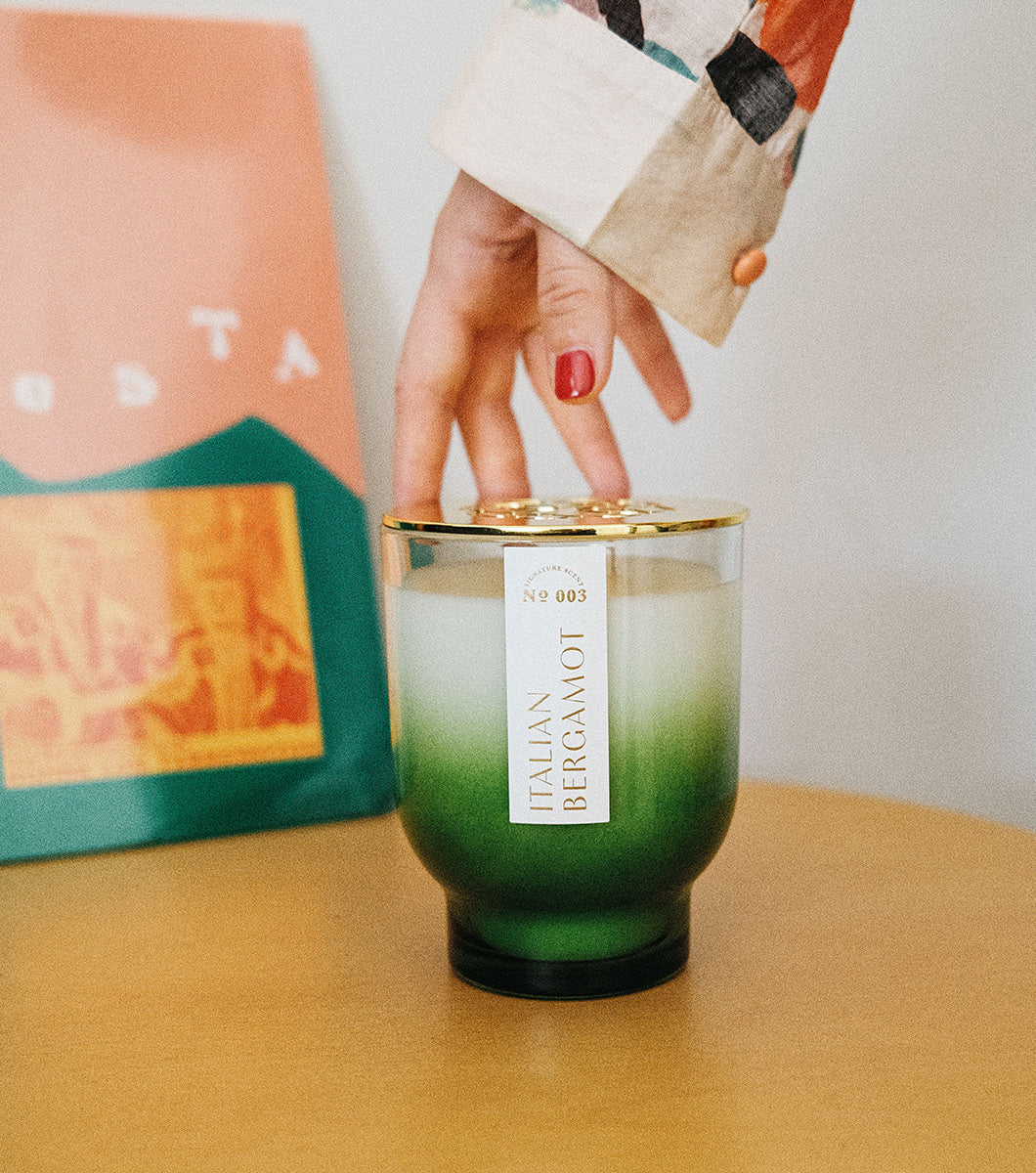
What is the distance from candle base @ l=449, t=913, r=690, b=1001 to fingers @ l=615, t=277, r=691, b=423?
30 centimetres

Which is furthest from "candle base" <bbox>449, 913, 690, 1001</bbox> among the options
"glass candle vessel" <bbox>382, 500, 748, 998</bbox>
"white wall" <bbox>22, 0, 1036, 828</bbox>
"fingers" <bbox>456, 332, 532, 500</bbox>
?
"white wall" <bbox>22, 0, 1036, 828</bbox>

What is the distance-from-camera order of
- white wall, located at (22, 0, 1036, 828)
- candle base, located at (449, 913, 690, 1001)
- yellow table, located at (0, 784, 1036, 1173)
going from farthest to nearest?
white wall, located at (22, 0, 1036, 828) → candle base, located at (449, 913, 690, 1001) → yellow table, located at (0, 784, 1036, 1173)

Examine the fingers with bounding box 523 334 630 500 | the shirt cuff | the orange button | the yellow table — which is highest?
the shirt cuff

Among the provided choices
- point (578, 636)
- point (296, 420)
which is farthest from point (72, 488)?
point (578, 636)

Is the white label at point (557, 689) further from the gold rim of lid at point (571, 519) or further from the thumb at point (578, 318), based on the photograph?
the thumb at point (578, 318)

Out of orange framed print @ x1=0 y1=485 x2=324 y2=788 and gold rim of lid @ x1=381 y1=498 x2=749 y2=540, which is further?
orange framed print @ x1=0 y1=485 x2=324 y2=788

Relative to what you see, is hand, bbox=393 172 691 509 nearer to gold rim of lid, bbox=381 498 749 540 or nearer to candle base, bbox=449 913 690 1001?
gold rim of lid, bbox=381 498 749 540

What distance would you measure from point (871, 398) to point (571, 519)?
472 millimetres

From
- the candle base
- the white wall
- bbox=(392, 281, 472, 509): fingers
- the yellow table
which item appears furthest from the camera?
the white wall

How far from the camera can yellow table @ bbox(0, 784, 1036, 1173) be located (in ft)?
1.29

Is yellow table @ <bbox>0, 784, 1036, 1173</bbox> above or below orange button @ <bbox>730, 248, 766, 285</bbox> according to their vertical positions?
below

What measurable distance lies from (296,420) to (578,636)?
0.35 metres

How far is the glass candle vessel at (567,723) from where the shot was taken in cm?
46

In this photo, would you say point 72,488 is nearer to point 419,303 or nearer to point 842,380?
point 419,303
